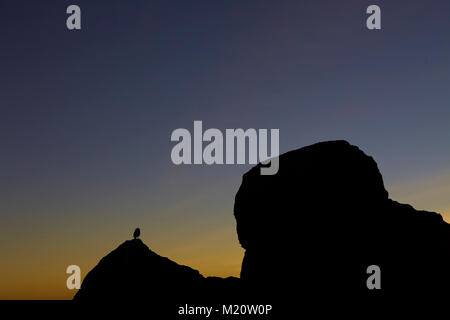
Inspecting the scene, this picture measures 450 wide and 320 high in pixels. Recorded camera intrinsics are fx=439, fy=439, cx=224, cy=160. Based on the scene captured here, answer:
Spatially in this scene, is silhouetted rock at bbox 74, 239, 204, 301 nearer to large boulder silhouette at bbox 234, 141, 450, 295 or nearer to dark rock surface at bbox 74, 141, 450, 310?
dark rock surface at bbox 74, 141, 450, 310

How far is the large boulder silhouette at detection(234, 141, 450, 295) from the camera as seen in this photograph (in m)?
25.3

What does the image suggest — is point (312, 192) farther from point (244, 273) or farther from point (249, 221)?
point (244, 273)

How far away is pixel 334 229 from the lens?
26672 millimetres

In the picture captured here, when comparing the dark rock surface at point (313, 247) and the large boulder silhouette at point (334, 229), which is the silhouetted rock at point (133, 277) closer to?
the dark rock surface at point (313, 247)

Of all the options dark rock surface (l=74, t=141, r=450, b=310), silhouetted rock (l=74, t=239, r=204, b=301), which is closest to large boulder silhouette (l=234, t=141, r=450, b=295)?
dark rock surface (l=74, t=141, r=450, b=310)

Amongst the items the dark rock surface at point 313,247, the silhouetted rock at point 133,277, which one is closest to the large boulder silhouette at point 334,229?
the dark rock surface at point 313,247

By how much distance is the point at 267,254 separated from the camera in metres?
28.3

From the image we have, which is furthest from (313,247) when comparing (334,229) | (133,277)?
(133,277)

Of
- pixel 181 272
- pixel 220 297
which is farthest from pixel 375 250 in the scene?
pixel 181 272

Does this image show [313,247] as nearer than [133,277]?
Yes

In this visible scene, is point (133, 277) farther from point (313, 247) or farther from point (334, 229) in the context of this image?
point (334, 229)

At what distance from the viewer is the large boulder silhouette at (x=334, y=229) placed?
25312 millimetres

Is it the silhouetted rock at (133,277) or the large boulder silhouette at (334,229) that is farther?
the silhouetted rock at (133,277)
